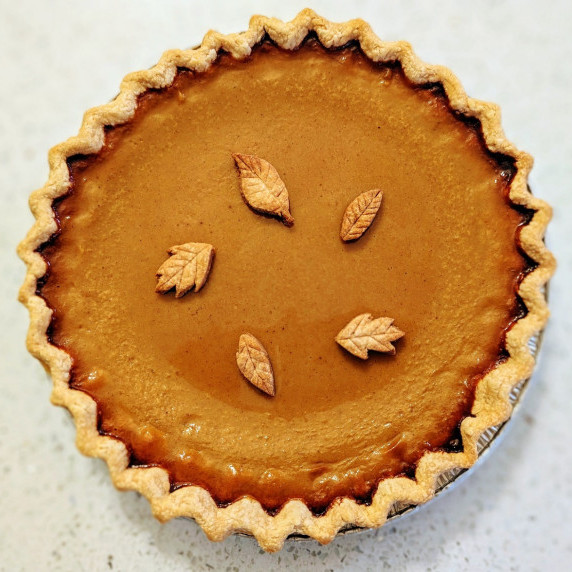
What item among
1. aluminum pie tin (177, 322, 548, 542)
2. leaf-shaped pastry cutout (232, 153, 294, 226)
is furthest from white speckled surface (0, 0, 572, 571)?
leaf-shaped pastry cutout (232, 153, 294, 226)

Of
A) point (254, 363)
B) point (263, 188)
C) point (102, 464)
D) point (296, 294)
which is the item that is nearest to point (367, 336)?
point (296, 294)

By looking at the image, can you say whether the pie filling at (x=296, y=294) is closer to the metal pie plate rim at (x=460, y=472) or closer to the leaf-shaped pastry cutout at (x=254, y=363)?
the leaf-shaped pastry cutout at (x=254, y=363)

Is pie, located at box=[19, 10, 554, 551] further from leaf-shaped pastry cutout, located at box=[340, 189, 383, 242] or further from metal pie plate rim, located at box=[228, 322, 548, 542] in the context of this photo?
metal pie plate rim, located at box=[228, 322, 548, 542]

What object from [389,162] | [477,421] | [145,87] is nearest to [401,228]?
[389,162]

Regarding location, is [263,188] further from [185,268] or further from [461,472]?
[461,472]

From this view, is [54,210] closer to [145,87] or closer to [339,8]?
[145,87]

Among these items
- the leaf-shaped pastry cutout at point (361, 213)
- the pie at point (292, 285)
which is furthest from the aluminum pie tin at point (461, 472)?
the leaf-shaped pastry cutout at point (361, 213)
